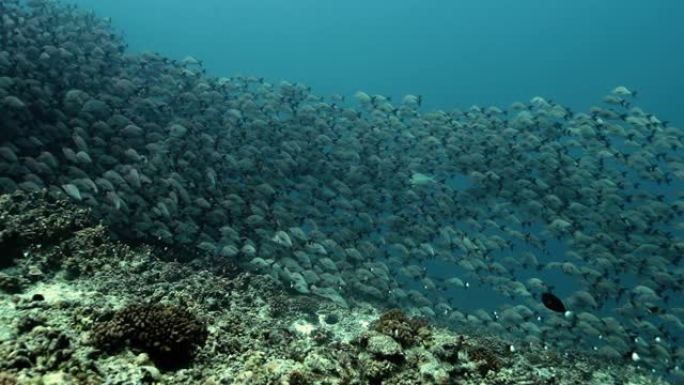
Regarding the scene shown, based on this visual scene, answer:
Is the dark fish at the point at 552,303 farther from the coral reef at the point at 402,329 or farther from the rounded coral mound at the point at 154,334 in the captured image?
the rounded coral mound at the point at 154,334

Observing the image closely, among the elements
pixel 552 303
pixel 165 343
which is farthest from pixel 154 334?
pixel 552 303

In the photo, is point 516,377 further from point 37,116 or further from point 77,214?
point 37,116

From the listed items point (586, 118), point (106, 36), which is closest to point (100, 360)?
point (586, 118)

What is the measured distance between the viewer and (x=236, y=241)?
46.5 feet

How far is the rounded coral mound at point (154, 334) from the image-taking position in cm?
620

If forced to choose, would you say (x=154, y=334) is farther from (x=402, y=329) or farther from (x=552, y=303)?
(x=552, y=303)

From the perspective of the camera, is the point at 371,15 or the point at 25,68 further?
the point at 371,15

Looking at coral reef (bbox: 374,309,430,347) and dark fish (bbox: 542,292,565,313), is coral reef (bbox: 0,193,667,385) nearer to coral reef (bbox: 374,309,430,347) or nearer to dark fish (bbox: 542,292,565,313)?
coral reef (bbox: 374,309,430,347)

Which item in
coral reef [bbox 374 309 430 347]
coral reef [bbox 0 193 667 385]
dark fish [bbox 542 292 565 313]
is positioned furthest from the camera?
dark fish [bbox 542 292 565 313]

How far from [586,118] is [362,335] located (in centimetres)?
1531

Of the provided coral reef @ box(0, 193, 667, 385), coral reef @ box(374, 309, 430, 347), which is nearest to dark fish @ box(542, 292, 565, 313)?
coral reef @ box(0, 193, 667, 385)

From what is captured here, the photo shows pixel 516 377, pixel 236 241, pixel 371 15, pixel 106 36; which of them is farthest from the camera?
pixel 371 15

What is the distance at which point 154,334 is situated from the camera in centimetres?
629

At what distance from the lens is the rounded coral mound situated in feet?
20.4
